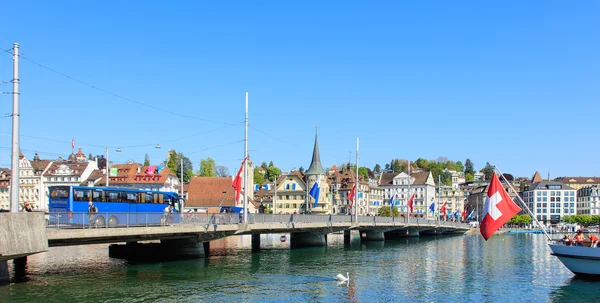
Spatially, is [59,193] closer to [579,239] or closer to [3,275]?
[3,275]

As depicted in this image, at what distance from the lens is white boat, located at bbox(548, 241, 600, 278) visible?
1666 inches

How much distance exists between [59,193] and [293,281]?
63.0ft

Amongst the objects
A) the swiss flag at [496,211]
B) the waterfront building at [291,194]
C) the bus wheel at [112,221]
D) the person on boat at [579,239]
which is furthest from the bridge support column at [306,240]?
the waterfront building at [291,194]

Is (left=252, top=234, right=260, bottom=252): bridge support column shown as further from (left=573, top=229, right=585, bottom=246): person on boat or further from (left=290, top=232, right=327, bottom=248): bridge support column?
(left=573, top=229, right=585, bottom=246): person on boat

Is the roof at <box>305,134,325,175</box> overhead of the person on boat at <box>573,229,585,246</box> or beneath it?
overhead

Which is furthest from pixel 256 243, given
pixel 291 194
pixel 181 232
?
pixel 291 194

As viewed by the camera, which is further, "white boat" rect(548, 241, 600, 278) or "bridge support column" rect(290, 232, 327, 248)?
"bridge support column" rect(290, 232, 327, 248)

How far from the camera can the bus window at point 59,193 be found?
47.5 metres

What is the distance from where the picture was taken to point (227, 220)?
52.9 meters

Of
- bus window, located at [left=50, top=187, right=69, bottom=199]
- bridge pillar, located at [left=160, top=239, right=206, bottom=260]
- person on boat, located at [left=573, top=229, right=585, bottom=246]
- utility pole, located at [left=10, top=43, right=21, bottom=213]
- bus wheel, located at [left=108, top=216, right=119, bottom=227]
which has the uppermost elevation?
utility pole, located at [left=10, top=43, right=21, bottom=213]

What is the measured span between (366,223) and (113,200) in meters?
39.0

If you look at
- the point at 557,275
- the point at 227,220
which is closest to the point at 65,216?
the point at 227,220

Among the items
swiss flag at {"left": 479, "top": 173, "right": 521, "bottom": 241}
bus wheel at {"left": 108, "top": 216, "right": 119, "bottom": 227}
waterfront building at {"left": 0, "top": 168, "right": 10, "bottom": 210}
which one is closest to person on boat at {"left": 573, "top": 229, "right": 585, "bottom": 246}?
swiss flag at {"left": 479, "top": 173, "right": 521, "bottom": 241}

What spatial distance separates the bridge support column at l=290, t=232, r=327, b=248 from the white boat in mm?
38474
